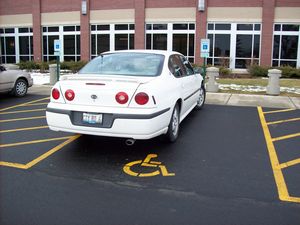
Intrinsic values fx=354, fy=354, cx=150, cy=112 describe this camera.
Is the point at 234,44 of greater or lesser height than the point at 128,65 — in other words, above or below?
above

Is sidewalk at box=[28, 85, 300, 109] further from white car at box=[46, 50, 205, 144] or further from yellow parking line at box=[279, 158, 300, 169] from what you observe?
white car at box=[46, 50, 205, 144]

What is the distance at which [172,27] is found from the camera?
80.8 ft

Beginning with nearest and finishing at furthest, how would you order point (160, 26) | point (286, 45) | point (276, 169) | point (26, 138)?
point (276, 169), point (26, 138), point (286, 45), point (160, 26)

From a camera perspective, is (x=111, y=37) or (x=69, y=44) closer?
(x=111, y=37)

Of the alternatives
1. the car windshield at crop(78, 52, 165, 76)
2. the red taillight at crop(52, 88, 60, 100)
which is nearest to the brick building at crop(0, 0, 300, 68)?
the car windshield at crop(78, 52, 165, 76)

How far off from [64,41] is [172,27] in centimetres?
885

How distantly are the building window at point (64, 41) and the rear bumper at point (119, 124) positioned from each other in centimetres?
2290

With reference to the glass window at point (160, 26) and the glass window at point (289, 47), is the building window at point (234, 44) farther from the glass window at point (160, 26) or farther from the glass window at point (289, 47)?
the glass window at point (160, 26)

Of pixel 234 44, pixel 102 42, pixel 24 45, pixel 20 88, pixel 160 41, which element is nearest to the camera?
pixel 20 88

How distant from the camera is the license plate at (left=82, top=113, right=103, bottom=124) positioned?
525 centimetres

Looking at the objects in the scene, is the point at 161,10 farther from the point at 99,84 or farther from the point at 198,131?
the point at 99,84

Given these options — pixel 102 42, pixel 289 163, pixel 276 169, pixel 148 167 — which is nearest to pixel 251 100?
pixel 289 163

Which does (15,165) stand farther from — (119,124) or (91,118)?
(119,124)

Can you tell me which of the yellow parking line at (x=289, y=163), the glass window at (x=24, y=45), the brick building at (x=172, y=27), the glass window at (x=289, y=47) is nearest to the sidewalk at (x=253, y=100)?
the yellow parking line at (x=289, y=163)
